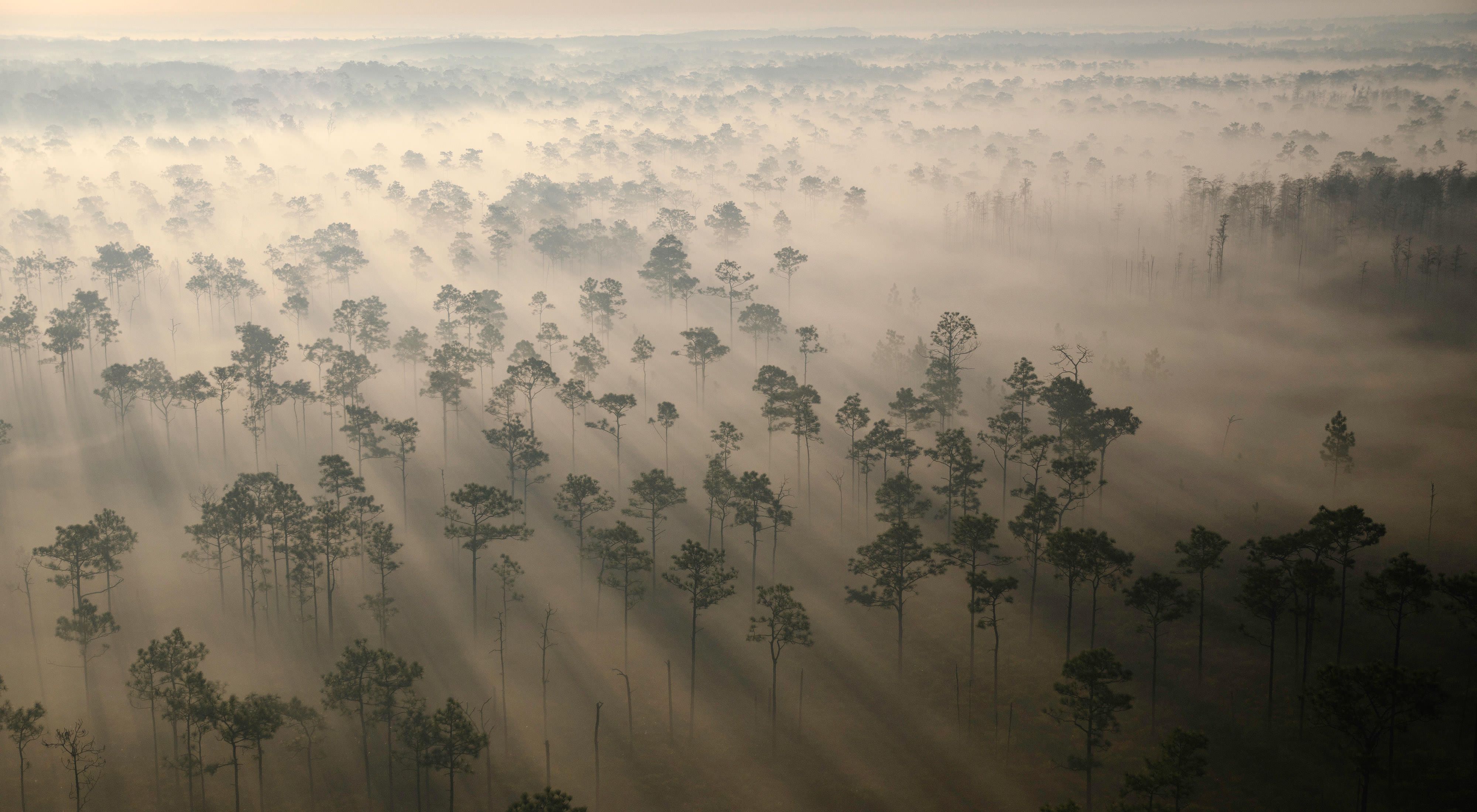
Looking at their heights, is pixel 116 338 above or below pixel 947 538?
above

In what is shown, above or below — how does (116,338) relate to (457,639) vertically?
above

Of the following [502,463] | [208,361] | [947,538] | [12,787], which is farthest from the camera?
[208,361]

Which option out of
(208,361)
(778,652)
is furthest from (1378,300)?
(208,361)

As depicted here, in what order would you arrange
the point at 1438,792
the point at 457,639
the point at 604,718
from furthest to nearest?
the point at 457,639
the point at 604,718
the point at 1438,792

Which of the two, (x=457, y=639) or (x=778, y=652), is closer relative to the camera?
(x=778, y=652)

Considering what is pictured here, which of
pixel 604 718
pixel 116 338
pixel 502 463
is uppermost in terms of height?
pixel 116 338

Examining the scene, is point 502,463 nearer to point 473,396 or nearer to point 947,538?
point 473,396

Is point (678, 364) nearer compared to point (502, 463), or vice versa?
point (502, 463)

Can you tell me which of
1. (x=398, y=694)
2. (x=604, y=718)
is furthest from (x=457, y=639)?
(x=604, y=718)

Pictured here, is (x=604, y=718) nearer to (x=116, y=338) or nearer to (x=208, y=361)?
(x=208, y=361)
